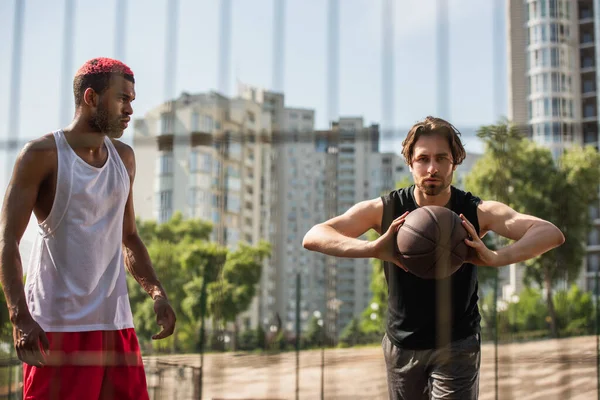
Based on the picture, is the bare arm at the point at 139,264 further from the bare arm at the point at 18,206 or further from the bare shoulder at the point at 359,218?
the bare shoulder at the point at 359,218

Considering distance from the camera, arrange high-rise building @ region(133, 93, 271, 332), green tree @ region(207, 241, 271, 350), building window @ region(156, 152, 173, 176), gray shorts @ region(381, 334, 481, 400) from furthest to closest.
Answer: building window @ region(156, 152, 173, 176) < green tree @ region(207, 241, 271, 350) < high-rise building @ region(133, 93, 271, 332) < gray shorts @ region(381, 334, 481, 400)

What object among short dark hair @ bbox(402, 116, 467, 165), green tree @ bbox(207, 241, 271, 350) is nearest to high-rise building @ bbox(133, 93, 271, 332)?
green tree @ bbox(207, 241, 271, 350)

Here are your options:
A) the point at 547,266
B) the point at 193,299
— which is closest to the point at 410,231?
the point at 547,266

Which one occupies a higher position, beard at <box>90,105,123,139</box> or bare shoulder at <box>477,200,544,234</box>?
beard at <box>90,105,123,139</box>

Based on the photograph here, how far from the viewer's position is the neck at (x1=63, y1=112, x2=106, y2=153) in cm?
215

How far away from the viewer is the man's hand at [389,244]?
189 cm

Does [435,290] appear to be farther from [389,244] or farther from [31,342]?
[31,342]

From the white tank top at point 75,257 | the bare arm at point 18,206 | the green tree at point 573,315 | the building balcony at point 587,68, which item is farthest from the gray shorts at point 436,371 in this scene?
the building balcony at point 587,68

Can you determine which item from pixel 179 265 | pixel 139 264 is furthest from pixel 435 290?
pixel 179 265

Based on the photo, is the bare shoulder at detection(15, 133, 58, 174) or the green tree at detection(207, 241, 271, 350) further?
the green tree at detection(207, 241, 271, 350)

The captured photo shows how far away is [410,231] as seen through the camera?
1941mm

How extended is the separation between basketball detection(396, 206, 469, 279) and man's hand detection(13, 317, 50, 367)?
Result: 0.87 metres

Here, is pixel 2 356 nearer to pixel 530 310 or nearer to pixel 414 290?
pixel 414 290

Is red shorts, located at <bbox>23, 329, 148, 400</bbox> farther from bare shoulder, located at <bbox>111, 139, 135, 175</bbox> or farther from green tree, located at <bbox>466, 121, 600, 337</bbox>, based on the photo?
green tree, located at <bbox>466, 121, 600, 337</bbox>
